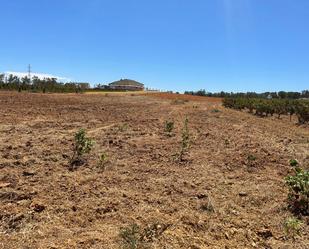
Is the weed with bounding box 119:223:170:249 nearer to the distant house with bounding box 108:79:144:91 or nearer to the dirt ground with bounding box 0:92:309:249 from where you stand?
the dirt ground with bounding box 0:92:309:249

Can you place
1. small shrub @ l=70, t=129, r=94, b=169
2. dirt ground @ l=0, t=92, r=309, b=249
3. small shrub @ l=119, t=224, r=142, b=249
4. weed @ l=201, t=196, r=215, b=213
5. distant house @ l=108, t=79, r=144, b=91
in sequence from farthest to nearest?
distant house @ l=108, t=79, r=144, b=91, small shrub @ l=70, t=129, r=94, b=169, weed @ l=201, t=196, r=215, b=213, dirt ground @ l=0, t=92, r=309, b=249, small shrub @ l=119, t=224, r=142, b=249

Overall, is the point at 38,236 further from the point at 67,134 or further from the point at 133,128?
the point at 133,128

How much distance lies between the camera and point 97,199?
211 inches

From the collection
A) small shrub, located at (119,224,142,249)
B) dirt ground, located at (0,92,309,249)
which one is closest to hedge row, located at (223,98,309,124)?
dirt ground, located at (0,92,309,249)

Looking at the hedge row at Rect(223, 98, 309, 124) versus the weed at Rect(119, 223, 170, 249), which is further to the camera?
Answer: the hedge row at Rect(223, 98, 309, 124)

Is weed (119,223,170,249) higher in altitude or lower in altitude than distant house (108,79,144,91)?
lower

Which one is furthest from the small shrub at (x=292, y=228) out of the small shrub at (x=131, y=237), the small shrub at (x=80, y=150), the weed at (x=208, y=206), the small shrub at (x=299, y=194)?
the small shrub at (x=80, y=150)

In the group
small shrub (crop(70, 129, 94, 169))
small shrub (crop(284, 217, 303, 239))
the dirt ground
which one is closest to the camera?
the dirt ground

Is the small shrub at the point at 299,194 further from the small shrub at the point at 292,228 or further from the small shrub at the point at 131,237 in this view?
the small shrub at the point at 131,237

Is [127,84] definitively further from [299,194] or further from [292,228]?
[292,228]

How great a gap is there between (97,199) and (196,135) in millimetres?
6647

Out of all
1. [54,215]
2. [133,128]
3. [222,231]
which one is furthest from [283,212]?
[133,128]

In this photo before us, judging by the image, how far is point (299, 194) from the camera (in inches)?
224

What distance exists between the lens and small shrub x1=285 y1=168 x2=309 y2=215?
17.6 feet
